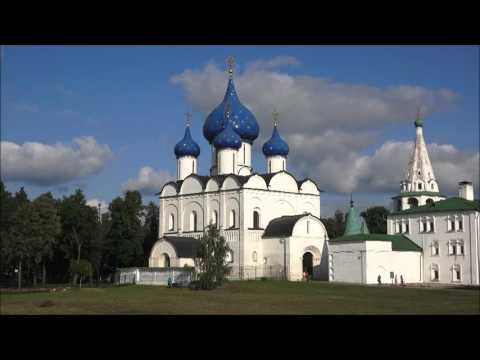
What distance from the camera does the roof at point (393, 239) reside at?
39.9 m

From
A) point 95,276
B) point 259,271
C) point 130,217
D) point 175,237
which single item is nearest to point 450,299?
point 259,271

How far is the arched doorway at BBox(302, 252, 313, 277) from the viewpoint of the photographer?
4469cm

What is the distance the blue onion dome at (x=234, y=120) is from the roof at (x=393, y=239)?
11852mm

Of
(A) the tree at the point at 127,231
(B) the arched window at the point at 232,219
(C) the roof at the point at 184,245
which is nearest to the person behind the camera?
(C) the roof at the point at 184,245

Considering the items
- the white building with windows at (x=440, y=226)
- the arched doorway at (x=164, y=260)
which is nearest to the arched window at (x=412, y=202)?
the white building with windows at (x=440, y=226)

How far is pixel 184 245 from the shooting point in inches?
1772

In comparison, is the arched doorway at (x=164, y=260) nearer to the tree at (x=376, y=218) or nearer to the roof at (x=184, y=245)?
the roof at (x=184, y=245)

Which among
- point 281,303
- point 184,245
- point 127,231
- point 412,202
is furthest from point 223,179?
point 281,303

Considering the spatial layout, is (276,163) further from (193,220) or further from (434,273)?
(434,273)

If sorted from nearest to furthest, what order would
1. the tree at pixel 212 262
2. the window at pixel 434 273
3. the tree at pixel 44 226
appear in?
the tree at pixel 212 262, the window at pixel 434 273, the tree at pixel 44 226

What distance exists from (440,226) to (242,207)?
12710mm

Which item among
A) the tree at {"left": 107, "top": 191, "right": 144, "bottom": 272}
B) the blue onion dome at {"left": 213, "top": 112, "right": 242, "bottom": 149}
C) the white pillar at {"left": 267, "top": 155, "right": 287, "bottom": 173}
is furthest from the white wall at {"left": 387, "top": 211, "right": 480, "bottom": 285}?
the tree at {"left": 107, "top": 191, "right": 144, "bottom": 272}

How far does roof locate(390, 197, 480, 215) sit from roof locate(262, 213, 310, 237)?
289 inches
